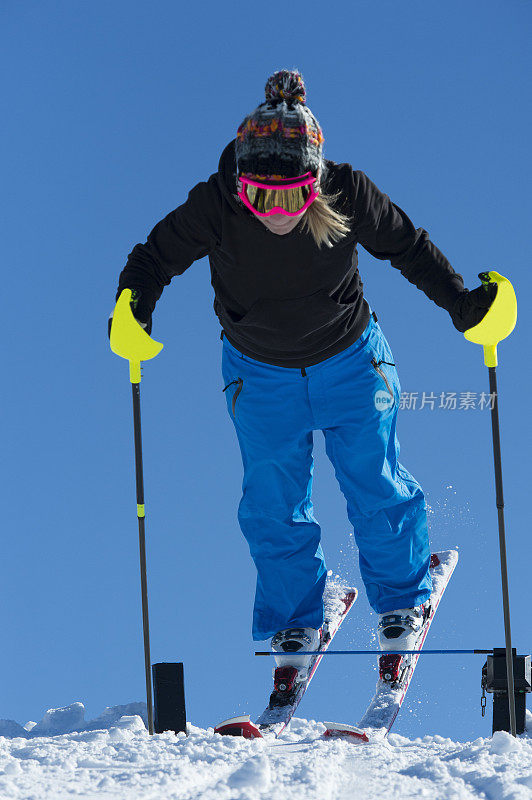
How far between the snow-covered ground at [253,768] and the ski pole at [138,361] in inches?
16.7

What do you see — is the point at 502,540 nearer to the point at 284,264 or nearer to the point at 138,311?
the point at 284,264

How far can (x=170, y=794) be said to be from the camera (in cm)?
283

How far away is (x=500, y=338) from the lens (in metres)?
4.01

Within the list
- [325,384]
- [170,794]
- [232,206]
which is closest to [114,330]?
[232,206]

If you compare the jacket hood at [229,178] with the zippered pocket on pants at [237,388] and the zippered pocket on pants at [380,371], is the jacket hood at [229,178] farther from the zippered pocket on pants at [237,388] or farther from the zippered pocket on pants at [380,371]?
the zippered pocket on pants at [380,371]

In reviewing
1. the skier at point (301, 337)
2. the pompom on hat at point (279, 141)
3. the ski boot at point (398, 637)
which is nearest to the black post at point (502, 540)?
the skier at point (301, 337)

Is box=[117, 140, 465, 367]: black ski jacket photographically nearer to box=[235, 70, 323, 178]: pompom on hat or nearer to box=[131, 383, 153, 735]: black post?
box=[235, 70, 323, 178]: pompom on hat

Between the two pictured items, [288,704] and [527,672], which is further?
[288,704]

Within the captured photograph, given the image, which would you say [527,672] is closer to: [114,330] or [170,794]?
[170,794]

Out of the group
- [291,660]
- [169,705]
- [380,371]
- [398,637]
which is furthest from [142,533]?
[398,637]

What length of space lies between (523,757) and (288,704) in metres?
1.48

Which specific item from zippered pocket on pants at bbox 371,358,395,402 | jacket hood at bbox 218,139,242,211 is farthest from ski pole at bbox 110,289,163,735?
zippered pocket on pants at bbox 371,358,395,402

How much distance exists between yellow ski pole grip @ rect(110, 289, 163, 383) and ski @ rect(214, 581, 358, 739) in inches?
63.2

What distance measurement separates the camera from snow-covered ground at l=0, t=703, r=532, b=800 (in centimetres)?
286
